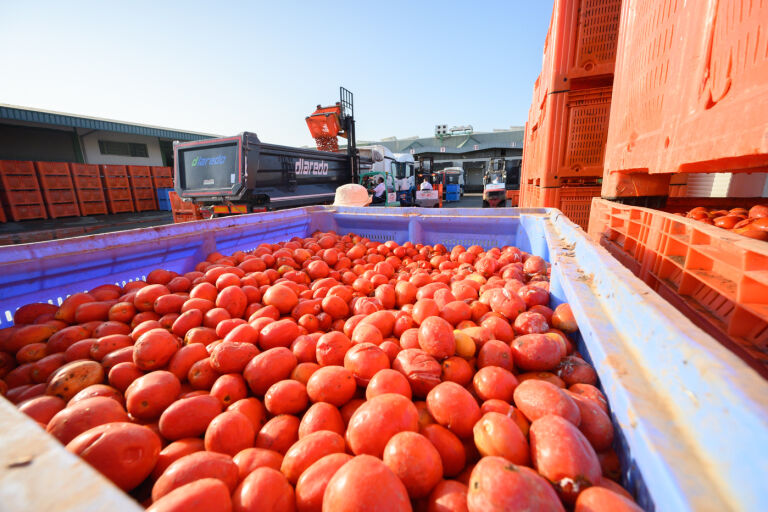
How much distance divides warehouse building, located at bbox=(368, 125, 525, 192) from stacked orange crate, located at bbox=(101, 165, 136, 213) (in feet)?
78.3

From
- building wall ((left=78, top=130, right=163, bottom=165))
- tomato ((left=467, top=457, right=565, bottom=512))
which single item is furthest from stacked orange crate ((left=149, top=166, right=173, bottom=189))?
tomato ((left=467, top=457, right=565, bottom=512))

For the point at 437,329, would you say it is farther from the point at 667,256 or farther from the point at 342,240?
the point at 342,240

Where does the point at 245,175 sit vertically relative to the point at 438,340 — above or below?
above

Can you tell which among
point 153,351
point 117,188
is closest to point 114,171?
point 117,188

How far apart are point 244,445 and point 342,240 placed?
3022 millimetres

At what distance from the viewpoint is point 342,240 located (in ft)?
13.5

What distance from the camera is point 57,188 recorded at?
43.9ft

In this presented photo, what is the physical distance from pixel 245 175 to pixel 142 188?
13914mm

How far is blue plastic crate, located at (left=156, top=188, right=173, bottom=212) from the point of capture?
16516 mm

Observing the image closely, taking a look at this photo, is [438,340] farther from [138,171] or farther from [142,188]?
[138,171]

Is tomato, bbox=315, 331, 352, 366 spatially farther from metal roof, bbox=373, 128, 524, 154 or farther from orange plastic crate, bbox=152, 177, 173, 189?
metal roof, bbox=373, 128, 524, 154

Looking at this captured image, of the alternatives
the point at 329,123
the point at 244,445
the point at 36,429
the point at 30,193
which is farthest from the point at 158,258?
the point at 30,193

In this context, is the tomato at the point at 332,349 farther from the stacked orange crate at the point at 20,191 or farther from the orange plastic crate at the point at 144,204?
the orange plastic crate at the point at 144,204

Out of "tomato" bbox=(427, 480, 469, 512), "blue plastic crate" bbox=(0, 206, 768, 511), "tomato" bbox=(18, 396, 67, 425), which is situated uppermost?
"blue plastic crate" bbox=(0, 206, 768, 511)
